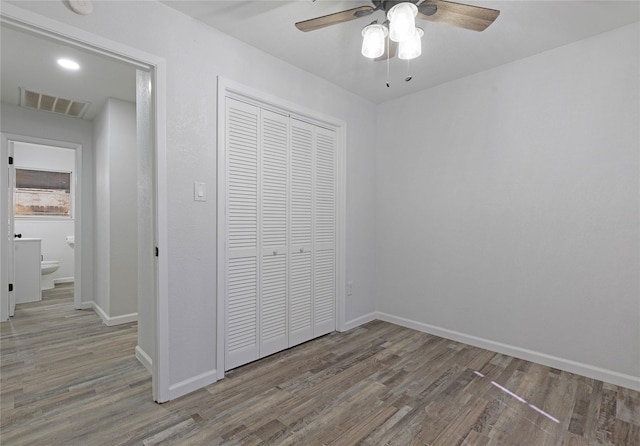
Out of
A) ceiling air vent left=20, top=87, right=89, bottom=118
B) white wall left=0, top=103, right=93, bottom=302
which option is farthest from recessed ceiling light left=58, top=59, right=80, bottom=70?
white wall left=0, top=103, right=93, bottom=302

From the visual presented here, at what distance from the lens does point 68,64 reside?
272cm

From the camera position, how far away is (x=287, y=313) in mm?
2789

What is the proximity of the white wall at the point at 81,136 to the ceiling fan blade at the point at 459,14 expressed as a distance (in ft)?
14.1

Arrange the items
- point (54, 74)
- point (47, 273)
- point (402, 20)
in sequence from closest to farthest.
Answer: point (402, 20) → point (54, 74) → point (47, 273)

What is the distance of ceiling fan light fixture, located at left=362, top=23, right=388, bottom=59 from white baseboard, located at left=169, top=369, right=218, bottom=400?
90.2 inches

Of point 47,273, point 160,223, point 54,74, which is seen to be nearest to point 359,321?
point 160,223

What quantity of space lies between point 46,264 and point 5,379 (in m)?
3.63

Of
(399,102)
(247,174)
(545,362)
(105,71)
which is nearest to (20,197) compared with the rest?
(105,71)

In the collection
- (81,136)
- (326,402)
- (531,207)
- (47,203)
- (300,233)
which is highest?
(81,136)

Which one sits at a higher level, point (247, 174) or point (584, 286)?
point (247, 174)

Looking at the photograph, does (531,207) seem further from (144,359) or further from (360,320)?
(144,359)

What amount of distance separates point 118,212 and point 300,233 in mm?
2179

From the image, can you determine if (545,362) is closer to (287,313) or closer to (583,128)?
(583,128)

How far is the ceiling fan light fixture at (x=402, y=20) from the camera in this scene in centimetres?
153
